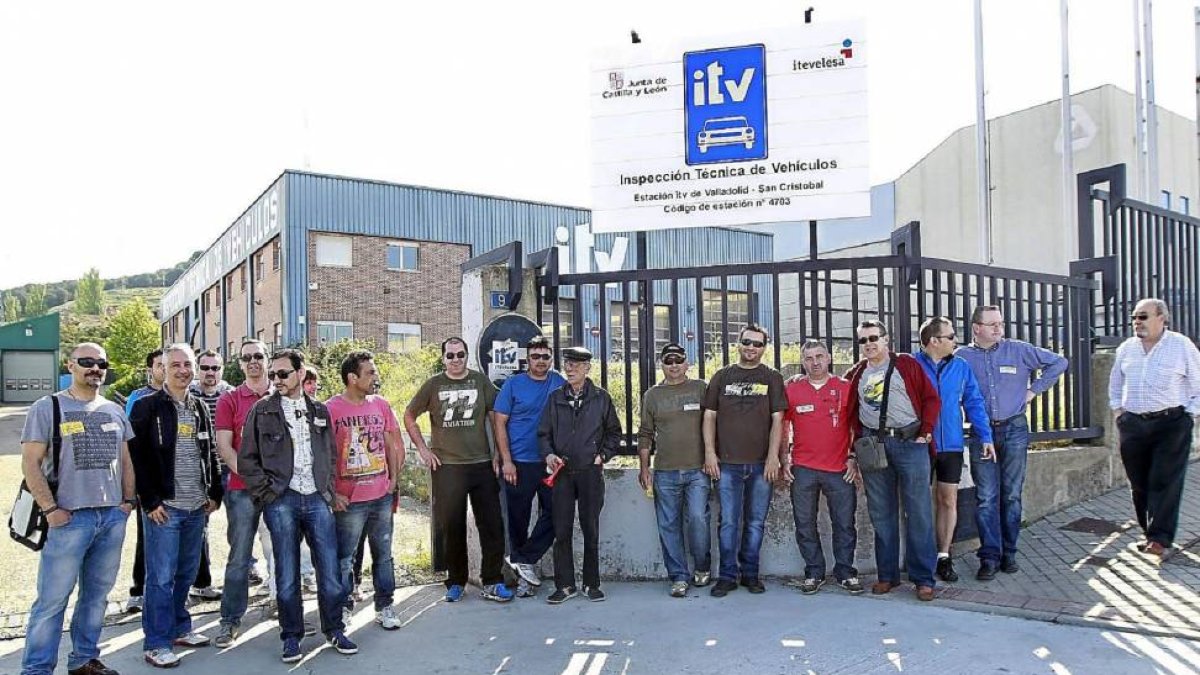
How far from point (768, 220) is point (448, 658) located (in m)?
4.17

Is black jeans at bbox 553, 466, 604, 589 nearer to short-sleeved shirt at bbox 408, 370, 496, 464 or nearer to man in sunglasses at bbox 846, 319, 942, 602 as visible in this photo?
short-sleeved shirt at bbox 408, 370, 496, 464

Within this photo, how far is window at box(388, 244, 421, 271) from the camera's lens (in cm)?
3188

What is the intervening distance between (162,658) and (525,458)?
8.34ft

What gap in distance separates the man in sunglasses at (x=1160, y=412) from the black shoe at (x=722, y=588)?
10.1ft

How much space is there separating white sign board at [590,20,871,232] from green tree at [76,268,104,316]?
131 meters

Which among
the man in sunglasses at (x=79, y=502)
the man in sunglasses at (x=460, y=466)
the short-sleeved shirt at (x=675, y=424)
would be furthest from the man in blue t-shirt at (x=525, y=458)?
the man in sunglasses at (x=79, y=502)

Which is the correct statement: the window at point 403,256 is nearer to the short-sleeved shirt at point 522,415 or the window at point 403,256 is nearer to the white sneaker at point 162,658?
the short-sleeved shirt at point 522,415

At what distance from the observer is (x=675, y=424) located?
6.09 meters

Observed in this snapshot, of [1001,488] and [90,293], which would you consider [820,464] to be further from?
[90,293]

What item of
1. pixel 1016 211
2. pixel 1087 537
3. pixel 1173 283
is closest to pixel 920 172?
pixel 1016 211

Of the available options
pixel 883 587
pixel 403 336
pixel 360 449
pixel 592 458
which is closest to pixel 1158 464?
pixel 883 587

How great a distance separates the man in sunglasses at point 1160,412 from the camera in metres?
6.17

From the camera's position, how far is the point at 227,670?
482 cm

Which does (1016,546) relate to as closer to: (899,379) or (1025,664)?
(899,379)
